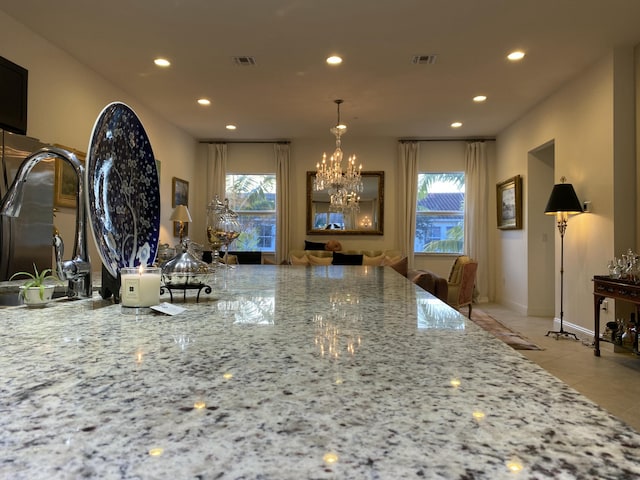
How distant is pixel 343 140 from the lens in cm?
737

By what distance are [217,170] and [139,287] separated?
6.79 meters

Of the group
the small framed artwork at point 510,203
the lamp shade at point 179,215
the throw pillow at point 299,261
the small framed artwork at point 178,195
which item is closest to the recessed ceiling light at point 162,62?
the lamp shade at point 179,215

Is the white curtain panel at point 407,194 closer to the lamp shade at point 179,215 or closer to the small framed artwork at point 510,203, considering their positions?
the small framed artwork at point 510,203

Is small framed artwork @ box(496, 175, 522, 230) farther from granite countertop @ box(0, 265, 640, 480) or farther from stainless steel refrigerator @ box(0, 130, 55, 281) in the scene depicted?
granite countertop @ box(0, 265, 640, 480)

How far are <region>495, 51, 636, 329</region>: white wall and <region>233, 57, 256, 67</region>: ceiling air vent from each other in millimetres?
3412

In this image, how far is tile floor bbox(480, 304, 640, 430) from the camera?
8.62 feet

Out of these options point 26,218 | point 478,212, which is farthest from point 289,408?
point 478,212

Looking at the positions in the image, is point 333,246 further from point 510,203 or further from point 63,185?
point 63,185

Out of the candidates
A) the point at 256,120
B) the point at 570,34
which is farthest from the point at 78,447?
the point at 256,120

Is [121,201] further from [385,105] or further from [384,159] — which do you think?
[384,159]

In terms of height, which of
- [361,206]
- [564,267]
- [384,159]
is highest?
[384,159]

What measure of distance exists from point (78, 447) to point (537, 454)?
368mm

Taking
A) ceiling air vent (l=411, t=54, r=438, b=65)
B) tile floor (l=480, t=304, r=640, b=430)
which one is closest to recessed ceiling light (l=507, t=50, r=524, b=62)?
ceiling air vent (l=411, t=54, r=438, b=65)

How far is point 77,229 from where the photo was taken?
1.13 m
